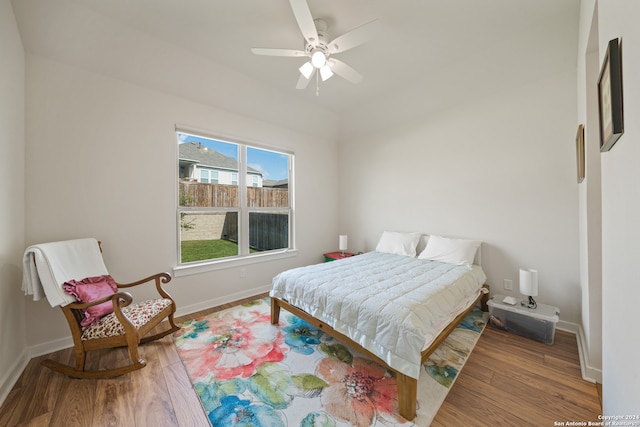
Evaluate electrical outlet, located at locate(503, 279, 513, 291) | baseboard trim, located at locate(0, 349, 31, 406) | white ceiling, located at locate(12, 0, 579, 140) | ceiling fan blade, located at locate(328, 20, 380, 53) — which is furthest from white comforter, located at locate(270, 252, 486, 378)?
white ceiling, located at locate(12, 0, 579, 140)

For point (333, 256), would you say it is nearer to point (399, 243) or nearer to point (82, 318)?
point (399, 243)

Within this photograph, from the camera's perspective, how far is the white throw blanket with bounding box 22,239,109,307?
1.72m

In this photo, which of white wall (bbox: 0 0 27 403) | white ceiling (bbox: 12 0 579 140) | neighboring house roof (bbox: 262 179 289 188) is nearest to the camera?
white wall (bbox: 0 0 27 403)

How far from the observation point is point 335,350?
2129 mm

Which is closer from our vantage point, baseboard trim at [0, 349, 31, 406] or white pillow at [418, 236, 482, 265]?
baseboard trim at [0, 349, 31, 406]

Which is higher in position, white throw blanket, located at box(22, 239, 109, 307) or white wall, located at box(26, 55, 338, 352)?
white wall, located at box(26, 55, 338, 352)

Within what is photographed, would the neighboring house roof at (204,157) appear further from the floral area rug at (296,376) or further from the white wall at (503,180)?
the white wall at (503,180)

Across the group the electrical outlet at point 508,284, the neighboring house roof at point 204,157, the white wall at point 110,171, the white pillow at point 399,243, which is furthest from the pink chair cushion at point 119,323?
the electrical outlet at point 508,284

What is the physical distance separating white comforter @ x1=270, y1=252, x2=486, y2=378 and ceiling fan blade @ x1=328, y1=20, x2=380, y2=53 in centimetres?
208

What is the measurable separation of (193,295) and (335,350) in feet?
6.44

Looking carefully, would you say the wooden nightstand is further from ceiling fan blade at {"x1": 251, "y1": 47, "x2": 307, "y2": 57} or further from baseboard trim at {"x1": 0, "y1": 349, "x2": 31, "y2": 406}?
Result: baseboard trim at {"x1": 0, "y1": 349, "x2": 31, "y2": 406}

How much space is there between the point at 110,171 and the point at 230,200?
133cm

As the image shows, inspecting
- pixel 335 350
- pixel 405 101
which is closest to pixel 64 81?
pixel 335 350

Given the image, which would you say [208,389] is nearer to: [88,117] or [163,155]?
[163,155]
